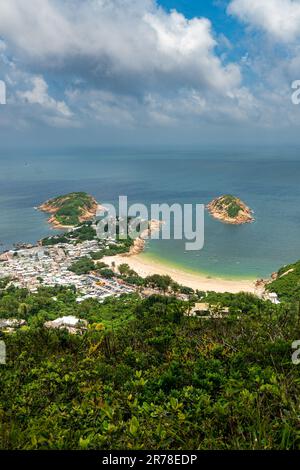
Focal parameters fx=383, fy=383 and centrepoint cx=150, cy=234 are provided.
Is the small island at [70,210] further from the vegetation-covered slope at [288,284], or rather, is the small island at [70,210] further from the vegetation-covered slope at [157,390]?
the vegetation-covered slope at [157,390]

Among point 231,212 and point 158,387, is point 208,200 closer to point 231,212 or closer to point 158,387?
point 231,212

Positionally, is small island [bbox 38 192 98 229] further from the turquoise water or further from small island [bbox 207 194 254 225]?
small island [bbox 207 194 254 225]

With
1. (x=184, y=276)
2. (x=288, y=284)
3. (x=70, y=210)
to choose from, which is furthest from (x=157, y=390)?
(x=70, y=210)

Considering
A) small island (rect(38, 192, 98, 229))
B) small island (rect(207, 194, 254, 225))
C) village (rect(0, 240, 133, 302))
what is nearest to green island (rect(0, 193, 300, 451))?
village (rect(0, 240, 133, 302))

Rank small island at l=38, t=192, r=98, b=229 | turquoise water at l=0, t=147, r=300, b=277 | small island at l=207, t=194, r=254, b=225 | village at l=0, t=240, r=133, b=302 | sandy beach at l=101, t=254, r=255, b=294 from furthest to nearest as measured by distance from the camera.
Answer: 1. small island at l=38, t=192, r=98, b=229
2. small island at l=207, t=194, r=254, b=225
3. turquoise water at l=0, t=147, r=300, b=277
4. sandy beach at l=101, t=254, r=255, b=294
5. village at l=0, t=240, r=133, b=302

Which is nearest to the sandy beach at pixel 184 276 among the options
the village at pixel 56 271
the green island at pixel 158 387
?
the village at pixel 56 271
